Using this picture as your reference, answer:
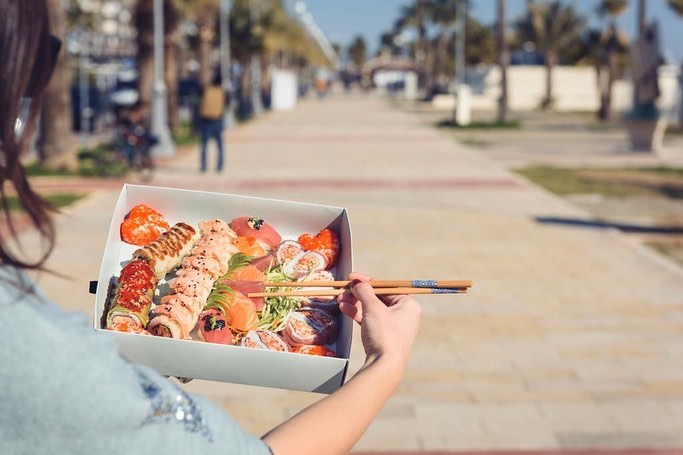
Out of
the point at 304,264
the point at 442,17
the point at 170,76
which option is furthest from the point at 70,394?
the point at 442,17

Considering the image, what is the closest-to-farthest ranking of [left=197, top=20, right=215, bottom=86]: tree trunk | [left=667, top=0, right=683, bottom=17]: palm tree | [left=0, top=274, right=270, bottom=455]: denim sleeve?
1. [left=0, top=274, right=270, bottom=455]: denim sleeve
2. [left=197, top=20, right=215, bottom=86]: tree trunk
3. [left=667, top=0, right=683, bottom=17]: palm tree

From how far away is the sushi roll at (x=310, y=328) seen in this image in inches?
68.6

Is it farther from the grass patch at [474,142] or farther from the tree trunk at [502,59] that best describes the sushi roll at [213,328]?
the tree trunk at [502,59]

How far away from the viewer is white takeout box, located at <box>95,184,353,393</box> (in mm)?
1609

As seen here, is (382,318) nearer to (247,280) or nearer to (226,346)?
(226,346)

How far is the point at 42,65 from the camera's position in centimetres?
125

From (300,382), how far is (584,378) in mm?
4919

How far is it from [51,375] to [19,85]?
1.09 ft

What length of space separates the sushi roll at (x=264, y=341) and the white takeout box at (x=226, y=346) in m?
0.06

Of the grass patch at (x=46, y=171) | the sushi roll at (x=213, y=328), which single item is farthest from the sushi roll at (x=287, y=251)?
the grass patch at (x=46, y=171)

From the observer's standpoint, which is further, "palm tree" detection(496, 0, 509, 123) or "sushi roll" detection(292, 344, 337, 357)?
"palm tree" detection(496, 0, 509, 123)

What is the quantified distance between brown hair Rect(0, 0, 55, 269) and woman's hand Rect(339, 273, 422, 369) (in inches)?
21.3

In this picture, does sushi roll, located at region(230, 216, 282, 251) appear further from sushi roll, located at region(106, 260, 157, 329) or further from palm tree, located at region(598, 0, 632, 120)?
palm tree, located at region(598, 0, 632, 120)

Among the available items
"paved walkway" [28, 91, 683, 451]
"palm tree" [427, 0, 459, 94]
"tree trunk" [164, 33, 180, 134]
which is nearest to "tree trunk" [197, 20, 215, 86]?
"tree trunk" [164, 33, 180, 134]
